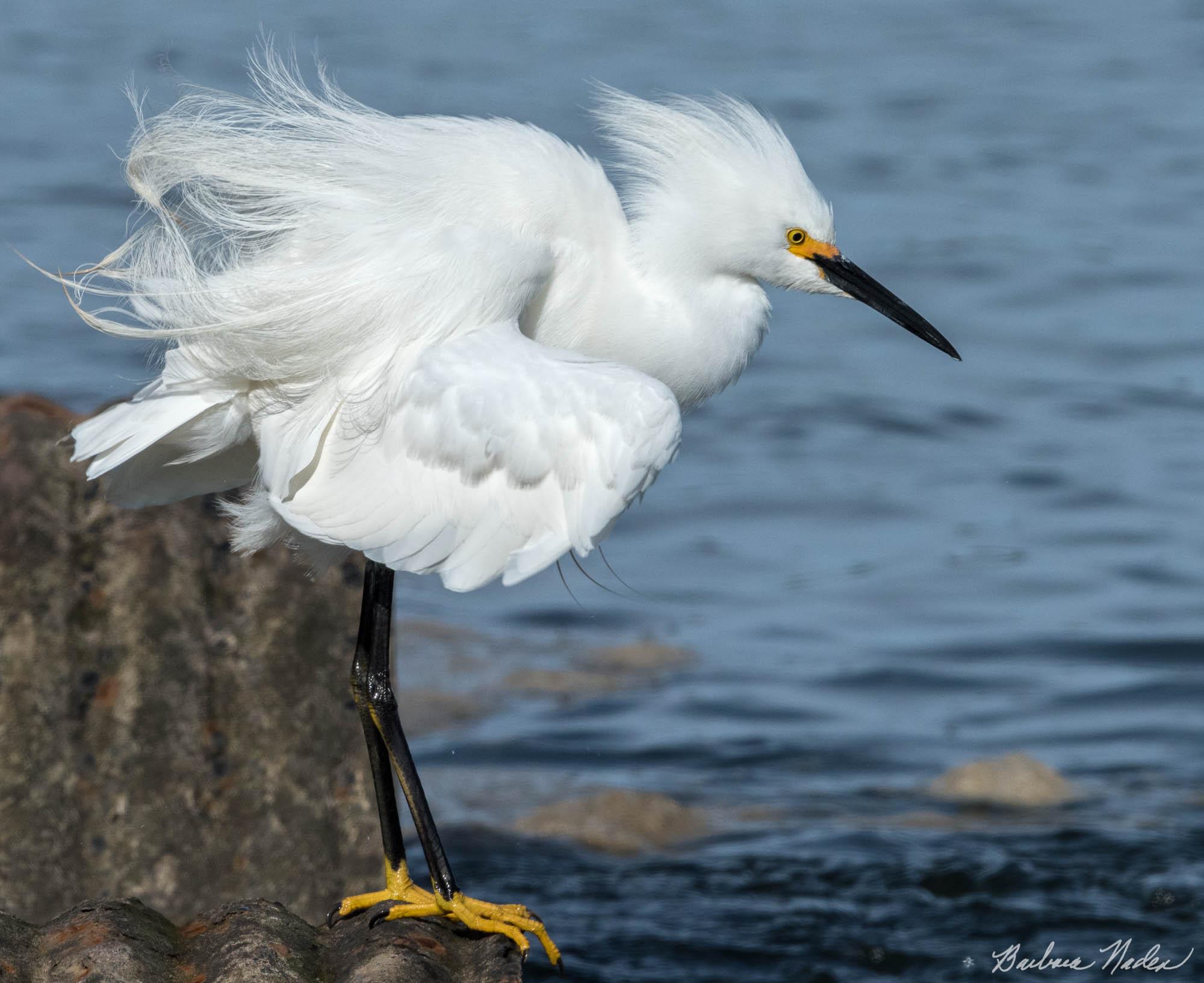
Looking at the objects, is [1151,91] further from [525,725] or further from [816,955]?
[816,955]

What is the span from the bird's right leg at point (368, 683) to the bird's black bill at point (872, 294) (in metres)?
1.48

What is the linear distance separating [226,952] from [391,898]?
0.76 metres

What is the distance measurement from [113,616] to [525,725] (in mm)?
3032

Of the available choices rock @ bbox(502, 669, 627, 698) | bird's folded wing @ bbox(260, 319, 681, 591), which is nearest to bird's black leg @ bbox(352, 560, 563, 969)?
bird's folded wing @ bbox(260, 319, 681, 591)

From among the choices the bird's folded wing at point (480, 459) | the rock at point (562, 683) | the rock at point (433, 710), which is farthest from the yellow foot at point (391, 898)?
the rock at point (562, 683)

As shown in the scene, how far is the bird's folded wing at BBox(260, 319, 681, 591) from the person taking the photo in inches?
145

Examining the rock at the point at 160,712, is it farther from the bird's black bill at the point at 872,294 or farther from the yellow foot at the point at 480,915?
the bird's black bill at the point at 872,294

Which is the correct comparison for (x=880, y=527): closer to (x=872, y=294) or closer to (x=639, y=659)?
(x=639, y=659)

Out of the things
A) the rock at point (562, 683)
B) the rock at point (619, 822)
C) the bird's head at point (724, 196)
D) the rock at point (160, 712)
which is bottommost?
the rock at point (619, 822)

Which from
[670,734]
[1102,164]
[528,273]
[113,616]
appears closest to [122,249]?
[528,273]

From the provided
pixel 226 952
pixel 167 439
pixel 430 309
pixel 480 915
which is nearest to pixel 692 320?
pixel 430 309

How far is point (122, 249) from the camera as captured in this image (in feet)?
13.6
